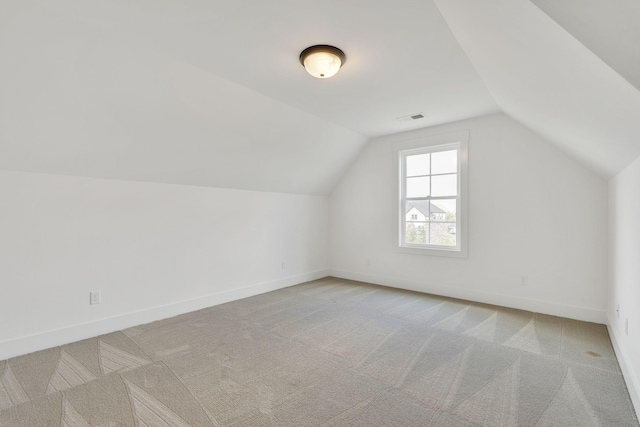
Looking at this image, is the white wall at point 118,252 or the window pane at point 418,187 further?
the window pane at point 418,187

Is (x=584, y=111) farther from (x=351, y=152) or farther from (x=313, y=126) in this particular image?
(x=351, y=152)

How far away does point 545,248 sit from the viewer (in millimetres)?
3654

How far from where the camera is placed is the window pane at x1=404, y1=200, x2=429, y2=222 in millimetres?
4715

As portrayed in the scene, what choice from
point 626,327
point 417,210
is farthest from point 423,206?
point 626,327

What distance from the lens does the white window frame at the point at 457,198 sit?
4.26 metres

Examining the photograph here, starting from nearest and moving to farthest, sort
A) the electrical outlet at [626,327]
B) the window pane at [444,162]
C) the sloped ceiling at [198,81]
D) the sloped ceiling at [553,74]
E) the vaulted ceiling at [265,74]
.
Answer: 1. the sloped ceiling at [553,74]
2. the vaulted ceiling at [265,74]
3. the sloped ceiling at [198,81]
4. the electrical outlet at [626,327]
5. the window pane at [444,162]

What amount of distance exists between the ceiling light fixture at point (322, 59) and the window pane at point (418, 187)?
274 cm

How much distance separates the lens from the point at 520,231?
3824 mm

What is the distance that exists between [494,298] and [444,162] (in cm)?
198

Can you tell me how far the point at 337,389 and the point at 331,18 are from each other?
2.49 m

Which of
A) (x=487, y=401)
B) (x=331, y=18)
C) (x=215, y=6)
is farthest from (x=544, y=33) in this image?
(x=487, y=401)

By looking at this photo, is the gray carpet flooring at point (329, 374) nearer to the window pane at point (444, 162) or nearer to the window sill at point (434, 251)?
the window sill at point (434, 251)

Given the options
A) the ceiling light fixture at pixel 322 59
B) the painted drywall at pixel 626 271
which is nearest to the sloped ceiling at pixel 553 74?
the painted drywall at pixel 626 271

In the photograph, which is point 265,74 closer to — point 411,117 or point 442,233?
point 411,117
